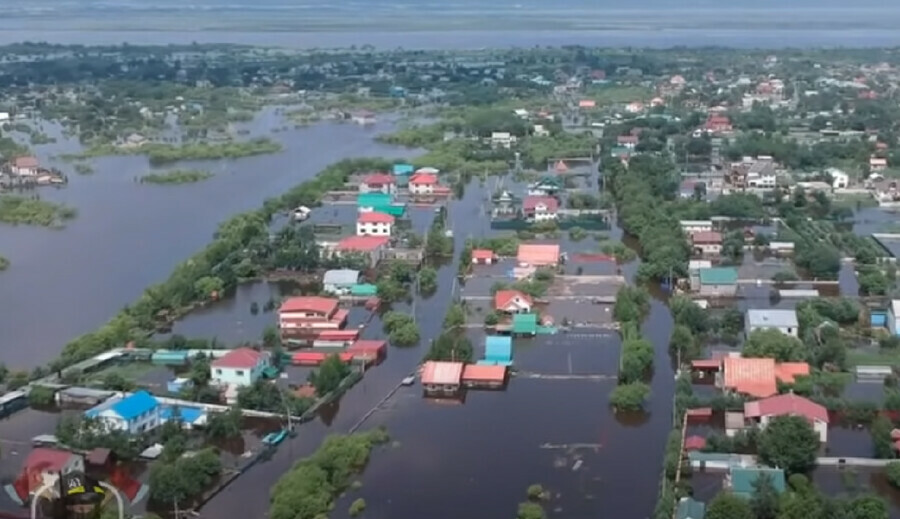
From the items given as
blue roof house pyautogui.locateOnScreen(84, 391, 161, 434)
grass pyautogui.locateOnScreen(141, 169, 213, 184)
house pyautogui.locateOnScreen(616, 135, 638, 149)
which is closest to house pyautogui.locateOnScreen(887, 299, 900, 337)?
blue roof house pyautogui.locateOnScreen(84, 391, 161, 434)

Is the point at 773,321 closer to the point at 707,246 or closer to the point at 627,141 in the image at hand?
the point at 707,246

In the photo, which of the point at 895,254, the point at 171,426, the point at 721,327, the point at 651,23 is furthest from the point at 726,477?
the point at 651,23

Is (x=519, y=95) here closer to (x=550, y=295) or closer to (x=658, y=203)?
(x=658, y=203)

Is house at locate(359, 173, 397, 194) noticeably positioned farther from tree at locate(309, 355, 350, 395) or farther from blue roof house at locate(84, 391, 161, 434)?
blue roof house at locate(84, 391, 161, 434)

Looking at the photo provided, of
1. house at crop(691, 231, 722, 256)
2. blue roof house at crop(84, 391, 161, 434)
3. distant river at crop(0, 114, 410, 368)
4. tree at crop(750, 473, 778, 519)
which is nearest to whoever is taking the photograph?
tree at crop(750, 473, 778, 519)

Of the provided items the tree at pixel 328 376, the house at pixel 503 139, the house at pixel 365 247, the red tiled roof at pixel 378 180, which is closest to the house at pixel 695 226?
the house at pixel 365 247

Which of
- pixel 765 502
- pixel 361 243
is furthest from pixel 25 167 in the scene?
pixel 765 502

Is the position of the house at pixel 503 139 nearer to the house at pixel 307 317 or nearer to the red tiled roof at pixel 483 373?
the house at pixel 307 317
